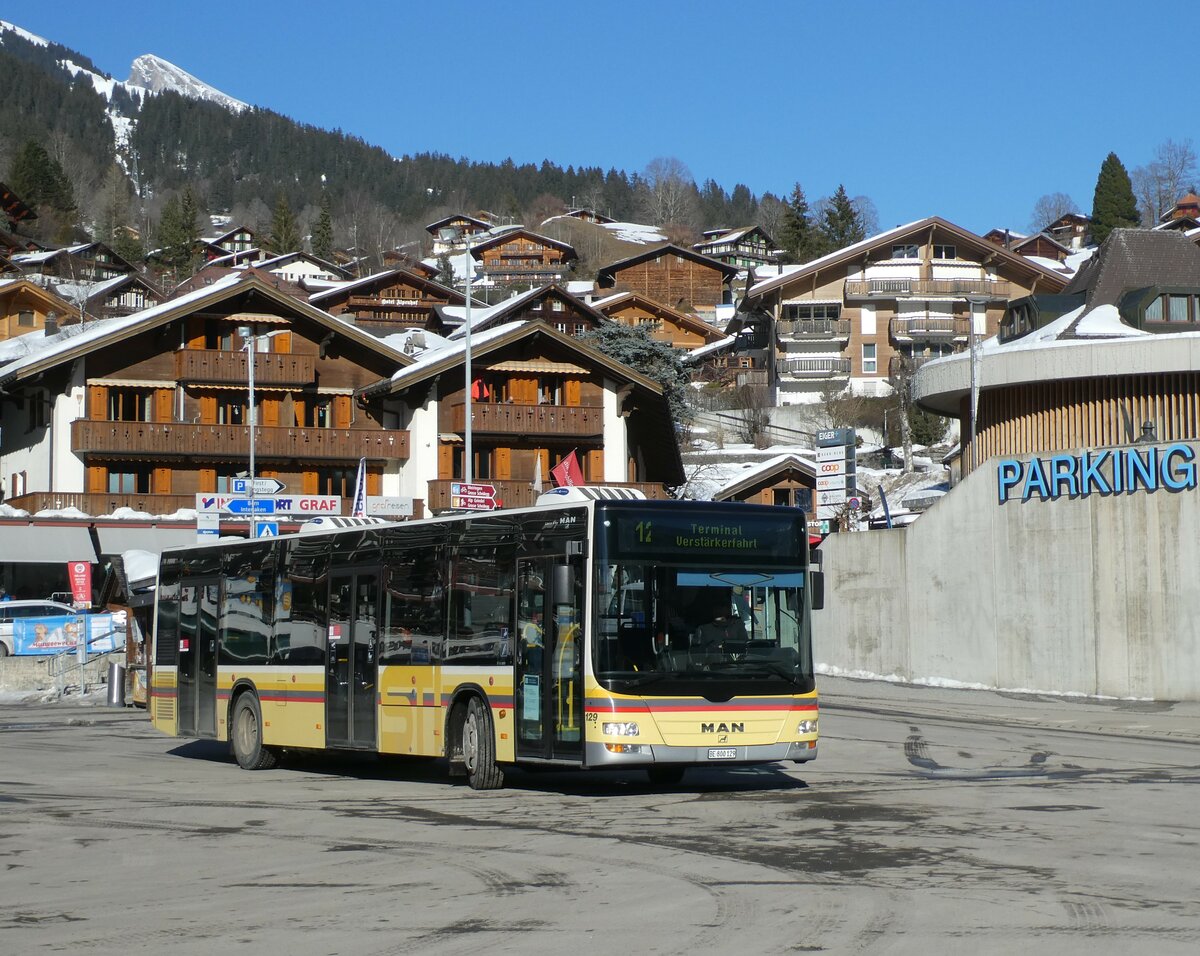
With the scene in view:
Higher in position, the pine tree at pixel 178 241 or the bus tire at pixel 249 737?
the pine tree at pixel 178 241

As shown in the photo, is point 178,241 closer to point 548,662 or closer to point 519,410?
point 519,410

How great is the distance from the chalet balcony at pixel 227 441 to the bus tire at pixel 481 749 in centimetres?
4023

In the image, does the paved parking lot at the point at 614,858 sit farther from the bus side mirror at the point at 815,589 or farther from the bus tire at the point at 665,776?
the bus side mirror at the point at 815,589

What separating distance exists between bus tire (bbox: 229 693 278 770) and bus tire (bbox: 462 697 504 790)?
4.36m

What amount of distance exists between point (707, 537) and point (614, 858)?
15.4 feet

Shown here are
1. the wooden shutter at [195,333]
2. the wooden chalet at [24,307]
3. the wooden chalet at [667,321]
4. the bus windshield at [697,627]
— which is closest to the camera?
the bus windshield at [697,627]

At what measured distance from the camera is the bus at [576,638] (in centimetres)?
1513

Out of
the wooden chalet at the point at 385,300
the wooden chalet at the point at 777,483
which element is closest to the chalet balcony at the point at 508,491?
the wooden chalet at the point at 777,483

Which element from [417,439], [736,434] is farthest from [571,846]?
[736,434]

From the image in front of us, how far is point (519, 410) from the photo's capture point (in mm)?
58156

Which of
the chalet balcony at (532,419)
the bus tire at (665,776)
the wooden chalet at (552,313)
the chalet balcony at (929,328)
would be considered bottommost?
the bus tire at (665,776)

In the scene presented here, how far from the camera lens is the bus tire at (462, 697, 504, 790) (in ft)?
53.5

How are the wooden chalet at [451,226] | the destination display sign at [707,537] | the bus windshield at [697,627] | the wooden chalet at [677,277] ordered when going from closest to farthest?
the bus windshield at [697,627], the destination display sign at [707,537], the wooden chalet at [677,277], the wooden chalet at [451,226]

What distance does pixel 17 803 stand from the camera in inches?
615
